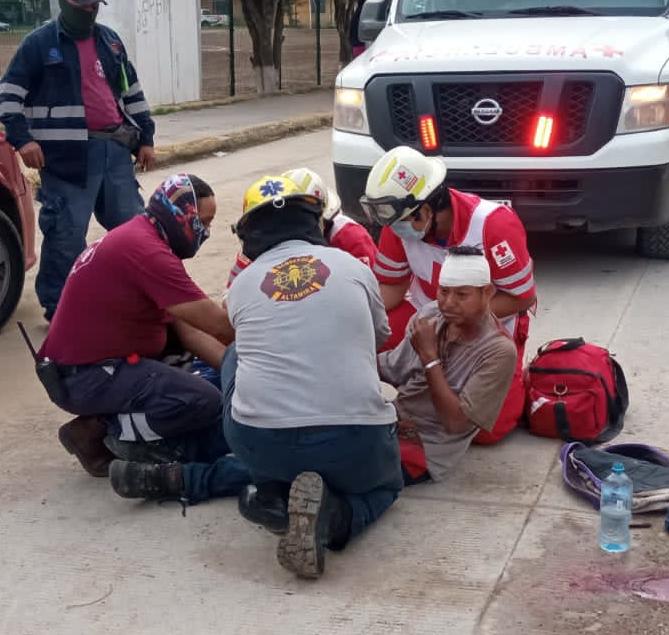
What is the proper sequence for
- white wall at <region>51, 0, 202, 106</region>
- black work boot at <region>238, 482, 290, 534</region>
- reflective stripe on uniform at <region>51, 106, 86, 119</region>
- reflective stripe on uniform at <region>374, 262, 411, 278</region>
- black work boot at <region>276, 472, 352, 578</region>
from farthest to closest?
white wall at <region>51, 0, 202, 106</region>, reflective stripe on uniform at <region>51, 106, 86, 119</region>, reflective stripe on uniform at <region>374, 262, 411, 278</region>, black work boot at <region>238, 482, 290, 534</region>, black work boot at <region>276, 472, 352, 578</region>

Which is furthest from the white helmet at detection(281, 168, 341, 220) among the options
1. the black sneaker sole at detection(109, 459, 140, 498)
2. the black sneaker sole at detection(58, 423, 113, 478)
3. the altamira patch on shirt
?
the black sneaker sole at detection(58, 423, 113, 478)

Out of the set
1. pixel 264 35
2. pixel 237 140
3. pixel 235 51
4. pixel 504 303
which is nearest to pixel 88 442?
pixel 504 303

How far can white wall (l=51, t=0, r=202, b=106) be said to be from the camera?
57.6 ft

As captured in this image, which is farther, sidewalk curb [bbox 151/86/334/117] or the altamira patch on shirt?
sidewalk curb [bbox 151/86/334/117]

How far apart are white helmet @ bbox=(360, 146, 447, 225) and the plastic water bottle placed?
48.2 inches

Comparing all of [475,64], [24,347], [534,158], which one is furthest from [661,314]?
[24,347]

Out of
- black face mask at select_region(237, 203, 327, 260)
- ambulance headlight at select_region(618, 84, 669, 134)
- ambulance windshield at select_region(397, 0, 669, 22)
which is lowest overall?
ambulance headlight at select_region(618, 84, 669, 134)

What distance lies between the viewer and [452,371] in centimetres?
427

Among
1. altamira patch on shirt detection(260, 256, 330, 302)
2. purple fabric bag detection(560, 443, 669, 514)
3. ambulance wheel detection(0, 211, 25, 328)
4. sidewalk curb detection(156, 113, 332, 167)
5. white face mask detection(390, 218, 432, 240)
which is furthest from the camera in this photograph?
sidewalk curb detection(156, 113, 332, 167)

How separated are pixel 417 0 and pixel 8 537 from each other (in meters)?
5.35

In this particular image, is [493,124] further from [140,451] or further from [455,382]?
[140,451]

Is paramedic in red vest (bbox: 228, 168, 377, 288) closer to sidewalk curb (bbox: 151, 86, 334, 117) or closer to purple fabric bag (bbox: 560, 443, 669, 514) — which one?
purple fabric bag (bbox: 560, 443, 669, 514)

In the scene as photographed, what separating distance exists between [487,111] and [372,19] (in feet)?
5.33

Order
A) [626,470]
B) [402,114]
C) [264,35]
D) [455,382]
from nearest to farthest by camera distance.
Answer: [626,470]
[455,382]
[402,114]
[264,35]
